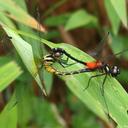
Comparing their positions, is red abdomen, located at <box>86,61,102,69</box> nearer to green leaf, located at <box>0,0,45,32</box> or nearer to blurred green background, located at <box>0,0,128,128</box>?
blurred green background, located at <box>0,0,128,128</box>

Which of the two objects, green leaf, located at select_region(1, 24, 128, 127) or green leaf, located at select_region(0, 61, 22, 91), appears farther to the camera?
green leaf, located at select_region(0, 61, 22, 91)

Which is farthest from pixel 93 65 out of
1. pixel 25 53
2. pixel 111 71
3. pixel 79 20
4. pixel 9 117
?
pixel 79 20

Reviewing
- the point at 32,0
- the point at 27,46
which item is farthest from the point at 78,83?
the point at 32,0

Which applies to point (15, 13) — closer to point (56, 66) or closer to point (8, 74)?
point (8, 74)

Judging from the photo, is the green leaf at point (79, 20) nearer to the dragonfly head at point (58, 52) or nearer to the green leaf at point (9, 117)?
the green leaf at point (9, 117)

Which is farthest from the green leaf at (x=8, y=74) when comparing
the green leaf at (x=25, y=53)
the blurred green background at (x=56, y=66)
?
the green leaf at (x=25, y=53)

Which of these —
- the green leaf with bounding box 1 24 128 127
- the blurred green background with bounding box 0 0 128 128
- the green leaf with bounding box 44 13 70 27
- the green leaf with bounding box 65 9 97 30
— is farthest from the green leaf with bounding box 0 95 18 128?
the green leaf with bounding box 44 13 70 27

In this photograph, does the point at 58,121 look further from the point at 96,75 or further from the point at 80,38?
the point at 96,75
